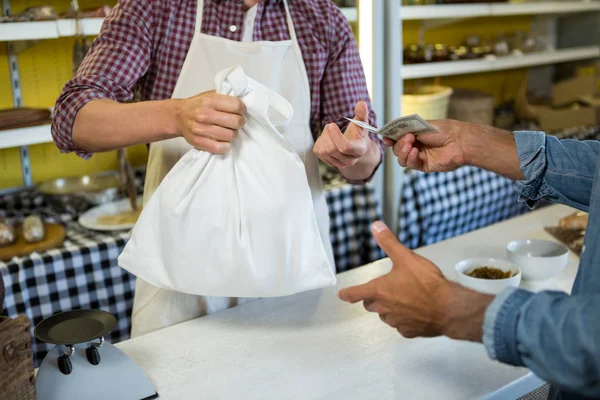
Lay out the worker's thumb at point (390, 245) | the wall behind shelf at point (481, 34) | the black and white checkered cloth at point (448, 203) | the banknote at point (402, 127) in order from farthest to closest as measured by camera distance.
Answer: the wall behind shelf at point (481, 34), the black and white checkered cloth at point (448, 203), the banknote at point (402, 127), the worker's thumb at point (390, 245)

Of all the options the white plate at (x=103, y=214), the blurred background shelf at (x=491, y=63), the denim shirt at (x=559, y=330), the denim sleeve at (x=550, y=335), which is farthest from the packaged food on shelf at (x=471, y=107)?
the denim sleeve at (x=550, y=335)

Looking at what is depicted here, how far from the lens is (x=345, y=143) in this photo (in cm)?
139

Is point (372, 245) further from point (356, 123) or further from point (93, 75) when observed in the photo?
point (93, 75)

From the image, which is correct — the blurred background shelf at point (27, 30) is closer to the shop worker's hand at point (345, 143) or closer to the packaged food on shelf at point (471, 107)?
the shop worker's hand at point (345, 143)

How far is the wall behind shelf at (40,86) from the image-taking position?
254 cm

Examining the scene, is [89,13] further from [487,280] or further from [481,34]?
[481,34]

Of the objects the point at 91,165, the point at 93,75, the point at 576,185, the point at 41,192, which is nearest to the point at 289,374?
the point at 576,185

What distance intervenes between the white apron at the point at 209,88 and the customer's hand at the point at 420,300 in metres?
0.61

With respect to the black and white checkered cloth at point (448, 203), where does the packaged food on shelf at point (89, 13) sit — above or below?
above

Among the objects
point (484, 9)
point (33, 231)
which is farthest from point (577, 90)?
point (33, 231)

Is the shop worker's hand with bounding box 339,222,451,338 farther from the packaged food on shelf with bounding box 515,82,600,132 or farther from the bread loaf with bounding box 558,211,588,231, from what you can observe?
the packaged food on shelf with bounding box 515,82,600,132

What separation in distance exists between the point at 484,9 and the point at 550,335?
9.54 ft

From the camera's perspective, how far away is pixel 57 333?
1068mm

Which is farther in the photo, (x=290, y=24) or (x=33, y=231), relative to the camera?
(x=33, y=231)
